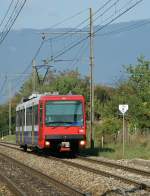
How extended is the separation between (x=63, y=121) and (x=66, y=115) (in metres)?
0.32

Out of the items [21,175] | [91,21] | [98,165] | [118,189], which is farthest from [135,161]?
[91,21]

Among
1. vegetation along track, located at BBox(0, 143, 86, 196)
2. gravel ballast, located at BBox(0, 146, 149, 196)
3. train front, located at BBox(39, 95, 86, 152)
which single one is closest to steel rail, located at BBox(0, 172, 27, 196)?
vegetation along track, located at BBox(0, 143, 86, 196)

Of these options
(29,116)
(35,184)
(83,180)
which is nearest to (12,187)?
(35,184)

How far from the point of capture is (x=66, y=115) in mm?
31922

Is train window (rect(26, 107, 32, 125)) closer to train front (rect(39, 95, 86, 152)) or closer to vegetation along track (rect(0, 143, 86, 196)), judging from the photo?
train front (rect(39, 95, 86, 152))

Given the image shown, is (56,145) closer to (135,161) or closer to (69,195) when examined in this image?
(135,161)

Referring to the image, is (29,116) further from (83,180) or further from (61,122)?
(83,180)

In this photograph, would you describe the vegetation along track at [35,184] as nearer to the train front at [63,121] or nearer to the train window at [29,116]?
the train front at [63,121]

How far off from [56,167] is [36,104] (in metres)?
7.63

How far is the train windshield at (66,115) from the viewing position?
31.9 meters

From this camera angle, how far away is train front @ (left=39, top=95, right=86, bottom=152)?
31781mm

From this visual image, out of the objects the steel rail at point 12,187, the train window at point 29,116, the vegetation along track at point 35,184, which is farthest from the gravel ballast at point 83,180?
the train window at point 29,116

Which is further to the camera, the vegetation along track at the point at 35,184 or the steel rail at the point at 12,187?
the vegetation along track at the point at 35,184

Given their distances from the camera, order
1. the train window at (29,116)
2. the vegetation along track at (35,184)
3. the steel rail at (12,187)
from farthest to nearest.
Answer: the train window at (29,116)
the vegetation along track at (35,184)
the steel rail at (12,187)
